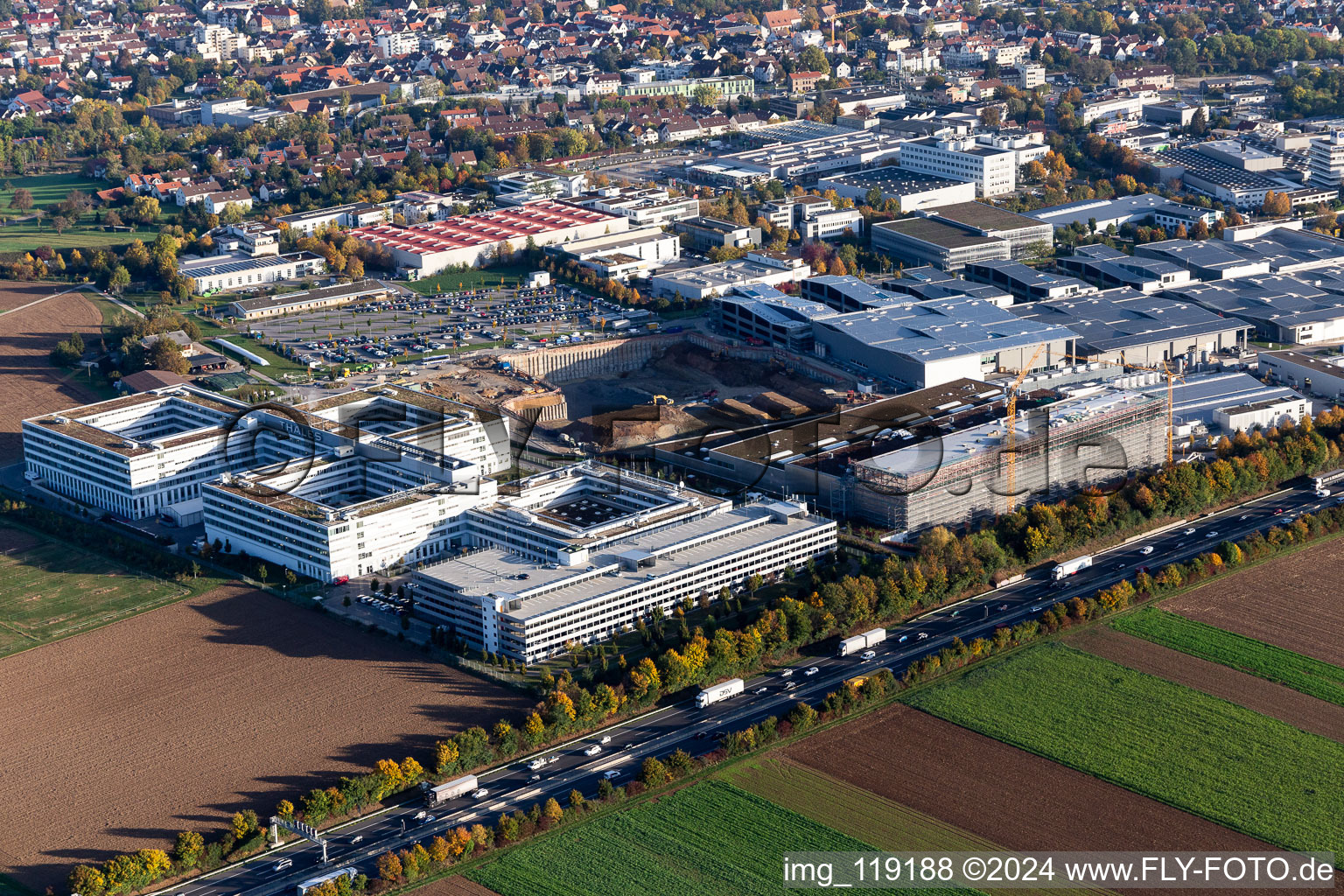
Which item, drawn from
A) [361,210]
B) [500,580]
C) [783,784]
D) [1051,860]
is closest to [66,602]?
[500,580]

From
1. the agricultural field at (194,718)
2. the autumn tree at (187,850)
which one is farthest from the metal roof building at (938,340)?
the autumn tree at (187,850)

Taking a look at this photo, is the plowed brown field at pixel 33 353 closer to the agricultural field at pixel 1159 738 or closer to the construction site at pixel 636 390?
the construction site at pixel 636 390

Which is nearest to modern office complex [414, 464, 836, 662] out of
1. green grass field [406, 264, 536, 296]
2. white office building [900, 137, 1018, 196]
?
green grass field [406, 264, 536, 296]

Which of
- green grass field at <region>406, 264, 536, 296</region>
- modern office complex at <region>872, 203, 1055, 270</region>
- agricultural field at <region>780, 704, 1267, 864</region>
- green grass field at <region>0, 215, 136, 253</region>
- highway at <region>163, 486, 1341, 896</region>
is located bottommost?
agricultural field at <region>780, 704, 1267, 864</region>

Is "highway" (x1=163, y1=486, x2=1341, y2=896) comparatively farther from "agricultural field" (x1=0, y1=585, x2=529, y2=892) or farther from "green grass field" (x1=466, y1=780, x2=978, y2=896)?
"agricultural field" (x1=0, y1=585, x2=529, y2=892)

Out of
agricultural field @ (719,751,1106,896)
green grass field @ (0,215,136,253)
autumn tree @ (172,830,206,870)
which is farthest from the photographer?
green grass field @ (0,215,136,253)

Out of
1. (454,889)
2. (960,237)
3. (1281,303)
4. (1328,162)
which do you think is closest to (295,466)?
(454,889)

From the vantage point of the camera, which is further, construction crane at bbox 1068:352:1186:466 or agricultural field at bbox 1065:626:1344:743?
construction crane at bbox 1068:352:1186:466
